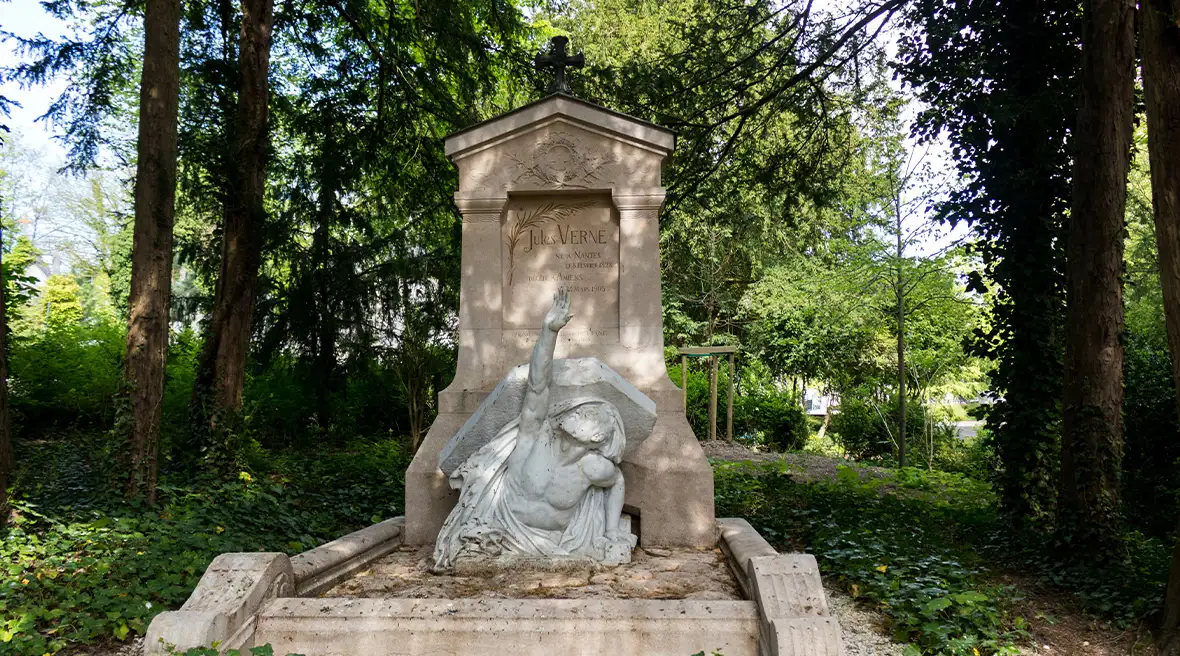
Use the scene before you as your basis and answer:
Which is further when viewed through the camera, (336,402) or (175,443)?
(336,402)

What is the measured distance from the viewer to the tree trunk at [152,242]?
6539mm

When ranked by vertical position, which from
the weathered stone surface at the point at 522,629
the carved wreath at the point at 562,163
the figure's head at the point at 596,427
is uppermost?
the carved wreath at the point at 562,163

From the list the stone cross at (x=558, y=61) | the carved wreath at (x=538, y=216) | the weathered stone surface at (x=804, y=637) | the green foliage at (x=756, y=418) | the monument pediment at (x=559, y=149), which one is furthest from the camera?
the green foliage at (x=756, y=418)

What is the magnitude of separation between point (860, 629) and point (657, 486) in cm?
164

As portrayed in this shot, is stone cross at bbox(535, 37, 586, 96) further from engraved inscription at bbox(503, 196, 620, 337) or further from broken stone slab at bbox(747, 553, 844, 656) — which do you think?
broken stone slab at bbox(747, 553, 844, 656)

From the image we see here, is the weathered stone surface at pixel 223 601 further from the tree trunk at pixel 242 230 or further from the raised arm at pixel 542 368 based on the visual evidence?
the tree trunk at pixel 242 230

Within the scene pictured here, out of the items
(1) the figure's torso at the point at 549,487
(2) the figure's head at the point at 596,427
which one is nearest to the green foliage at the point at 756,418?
(2) the figure's head at the point at 596,427

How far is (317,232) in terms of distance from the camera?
1087 cm

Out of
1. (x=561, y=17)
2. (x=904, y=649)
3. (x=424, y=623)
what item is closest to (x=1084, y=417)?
(x=904, y=649)

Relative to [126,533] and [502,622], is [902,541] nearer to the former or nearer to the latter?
[502,622]

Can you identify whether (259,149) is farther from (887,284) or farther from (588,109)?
(887,284)

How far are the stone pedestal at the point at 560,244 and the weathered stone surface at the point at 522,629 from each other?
6.61 feet

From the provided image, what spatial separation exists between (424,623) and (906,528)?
4.75 metres

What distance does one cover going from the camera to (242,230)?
28.3 ft
